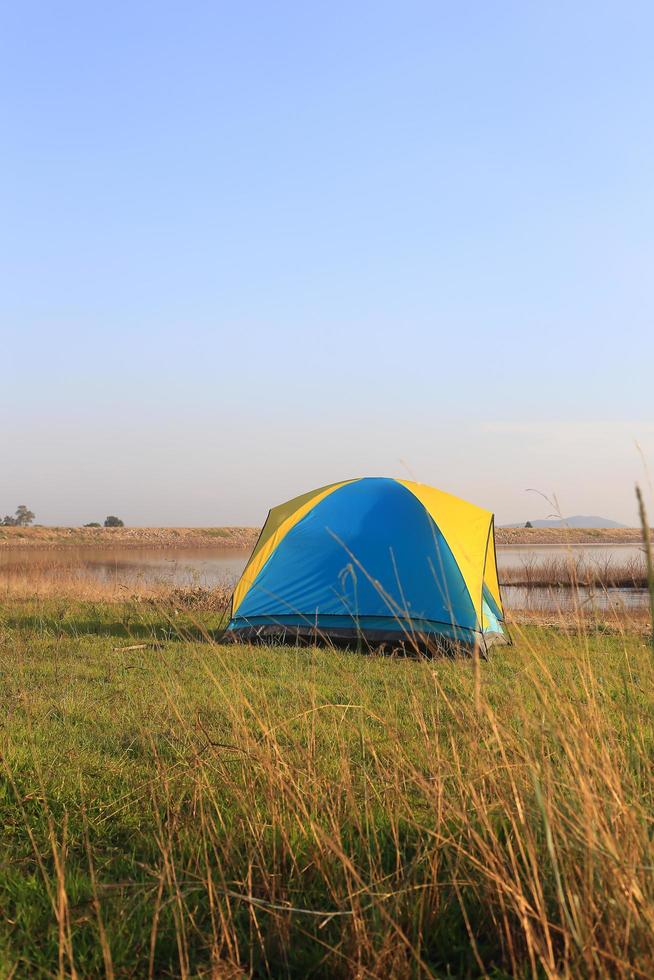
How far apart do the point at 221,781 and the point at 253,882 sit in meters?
0.84

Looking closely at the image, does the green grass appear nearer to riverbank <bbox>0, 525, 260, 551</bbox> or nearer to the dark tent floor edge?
the dark tent floor edge

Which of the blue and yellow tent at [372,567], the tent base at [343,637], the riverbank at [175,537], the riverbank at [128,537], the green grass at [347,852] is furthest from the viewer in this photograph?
the riverbank at [175,537]

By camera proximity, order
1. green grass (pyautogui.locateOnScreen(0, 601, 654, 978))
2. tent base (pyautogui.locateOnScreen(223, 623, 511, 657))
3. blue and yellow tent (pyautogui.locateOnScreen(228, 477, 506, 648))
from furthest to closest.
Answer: blue and yellow tent (pyautogui.locateOnScreen(228, 477, 506, 648))
tent base (pyautogui.locateOnScreen(223, 623, 511, 657))
green grass (pyautogui.locateOnScreen(0, 601, 654, 978))

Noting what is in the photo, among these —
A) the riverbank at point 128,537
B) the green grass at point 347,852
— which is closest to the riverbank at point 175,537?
the riverbank at point 128,537

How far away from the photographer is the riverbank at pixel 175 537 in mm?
47747

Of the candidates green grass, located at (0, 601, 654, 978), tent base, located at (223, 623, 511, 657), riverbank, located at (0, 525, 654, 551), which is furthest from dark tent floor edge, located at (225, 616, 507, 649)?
riverbank, located at (0, 525, 654, 551)

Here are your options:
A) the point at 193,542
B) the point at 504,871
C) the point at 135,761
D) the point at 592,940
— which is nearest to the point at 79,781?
the point at 135,761

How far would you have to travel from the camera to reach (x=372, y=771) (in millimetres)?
3996

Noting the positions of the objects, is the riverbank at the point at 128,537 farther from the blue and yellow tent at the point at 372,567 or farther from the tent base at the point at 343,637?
the tent base at the point at 343,637

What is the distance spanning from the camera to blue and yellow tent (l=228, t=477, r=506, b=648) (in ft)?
28.6

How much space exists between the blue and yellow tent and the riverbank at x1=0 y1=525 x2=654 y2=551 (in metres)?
33.3

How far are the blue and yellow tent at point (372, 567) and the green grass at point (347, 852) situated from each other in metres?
3.86

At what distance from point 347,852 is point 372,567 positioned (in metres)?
6.02

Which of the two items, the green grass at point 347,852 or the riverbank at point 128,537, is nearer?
the green grass at point 347,852
